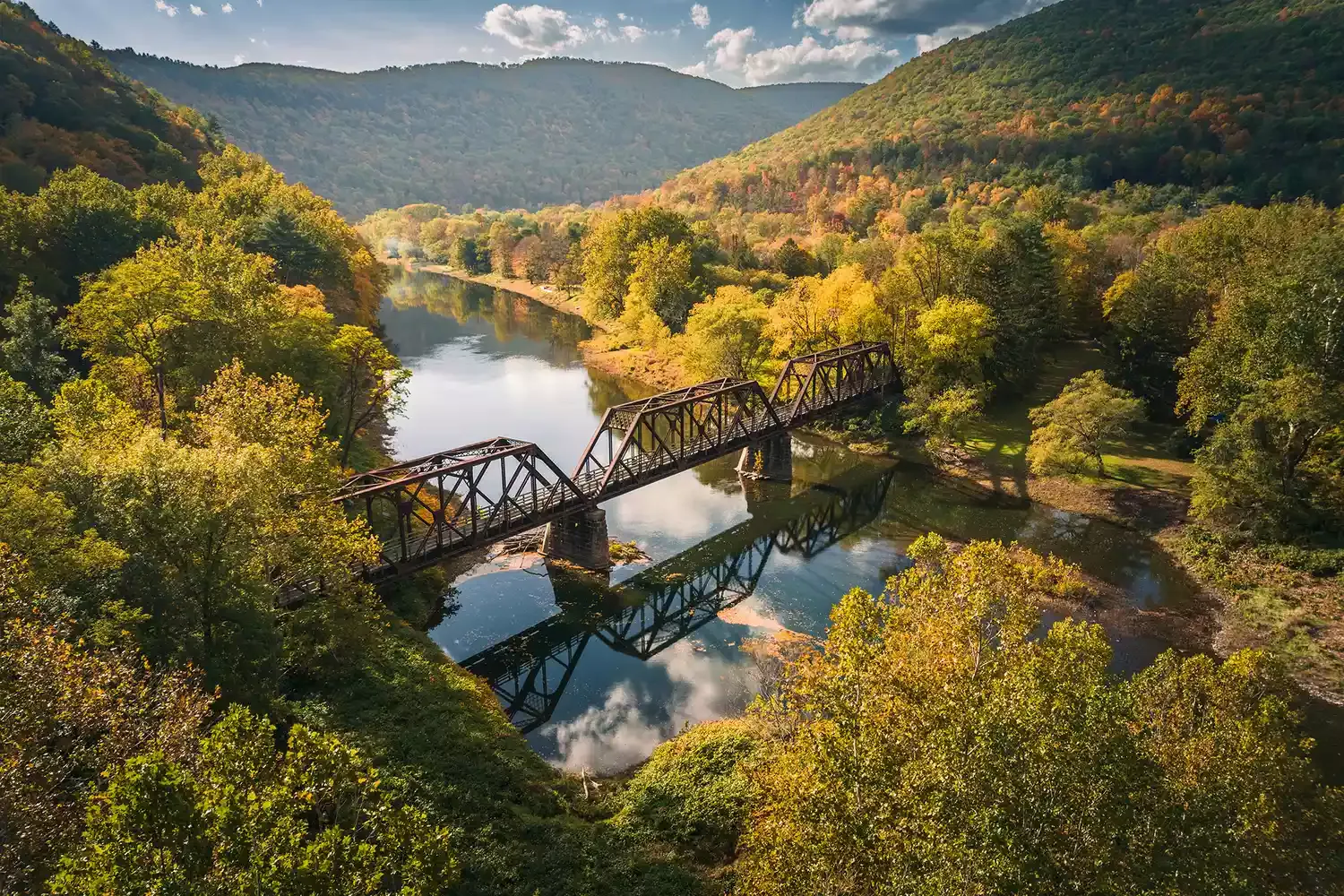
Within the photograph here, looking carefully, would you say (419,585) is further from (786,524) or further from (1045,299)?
(1045,299)

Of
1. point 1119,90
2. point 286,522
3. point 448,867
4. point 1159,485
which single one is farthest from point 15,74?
point 1119,90

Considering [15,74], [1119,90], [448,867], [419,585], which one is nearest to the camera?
[448,867]

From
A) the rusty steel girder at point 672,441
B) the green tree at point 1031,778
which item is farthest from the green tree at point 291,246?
Result: the green tree at point 1031,778

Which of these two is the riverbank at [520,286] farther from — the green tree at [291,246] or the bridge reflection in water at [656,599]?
the bridge reflection in water at [656,599]

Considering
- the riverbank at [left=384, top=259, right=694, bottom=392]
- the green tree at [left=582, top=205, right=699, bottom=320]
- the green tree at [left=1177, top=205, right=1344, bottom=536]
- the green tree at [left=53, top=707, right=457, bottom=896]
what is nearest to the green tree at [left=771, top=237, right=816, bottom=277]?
the green tree at [left=582, top=205, right=699, bottom=320]

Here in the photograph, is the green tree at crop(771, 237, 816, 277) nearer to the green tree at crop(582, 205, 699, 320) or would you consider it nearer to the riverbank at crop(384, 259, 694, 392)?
the green tree at crop(582, 205, 699, 320)

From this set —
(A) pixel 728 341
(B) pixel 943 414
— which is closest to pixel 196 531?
(B) pixel 943 414
